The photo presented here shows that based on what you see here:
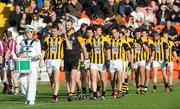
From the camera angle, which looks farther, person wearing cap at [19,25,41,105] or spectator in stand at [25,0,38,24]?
spectator in stand at [25,0,38,24]

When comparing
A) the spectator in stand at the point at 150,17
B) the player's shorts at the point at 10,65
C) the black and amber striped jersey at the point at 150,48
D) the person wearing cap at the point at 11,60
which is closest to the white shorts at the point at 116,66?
the black and amber striped jersey at the point at 150,48

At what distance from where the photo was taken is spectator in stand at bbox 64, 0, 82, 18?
36812 millimetres

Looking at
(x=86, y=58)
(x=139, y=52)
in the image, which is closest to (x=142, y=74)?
(x=139, y=52)

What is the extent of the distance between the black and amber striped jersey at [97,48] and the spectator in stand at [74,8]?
10.4 meters

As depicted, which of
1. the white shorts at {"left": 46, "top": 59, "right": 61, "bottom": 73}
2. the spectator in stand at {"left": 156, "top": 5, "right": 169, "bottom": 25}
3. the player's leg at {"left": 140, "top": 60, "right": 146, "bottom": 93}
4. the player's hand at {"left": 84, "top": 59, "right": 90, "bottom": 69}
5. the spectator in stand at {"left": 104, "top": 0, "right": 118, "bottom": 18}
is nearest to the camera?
the white shorts at {"left": 46, "top": 59, "right": 61, "bottom": 73}

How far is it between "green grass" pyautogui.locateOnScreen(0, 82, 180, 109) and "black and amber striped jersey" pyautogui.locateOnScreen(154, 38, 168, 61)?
68.3 inches

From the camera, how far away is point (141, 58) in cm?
2950

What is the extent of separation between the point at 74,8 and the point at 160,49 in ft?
25.5

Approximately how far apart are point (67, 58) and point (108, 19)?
462 inches

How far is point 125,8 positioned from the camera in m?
38.2

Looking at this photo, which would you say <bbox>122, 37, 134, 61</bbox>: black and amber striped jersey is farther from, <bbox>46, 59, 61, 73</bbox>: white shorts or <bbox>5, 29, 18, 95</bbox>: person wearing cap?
<bbox>5, 29, 18, 95</bbox>: person wearing cap

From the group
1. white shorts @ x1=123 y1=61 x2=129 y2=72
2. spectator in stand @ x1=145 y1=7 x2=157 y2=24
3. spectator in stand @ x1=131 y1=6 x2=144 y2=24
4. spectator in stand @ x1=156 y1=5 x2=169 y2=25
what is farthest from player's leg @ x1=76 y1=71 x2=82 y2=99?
spectator in stand @ x1=156 y1=5 x2=169 y2=25

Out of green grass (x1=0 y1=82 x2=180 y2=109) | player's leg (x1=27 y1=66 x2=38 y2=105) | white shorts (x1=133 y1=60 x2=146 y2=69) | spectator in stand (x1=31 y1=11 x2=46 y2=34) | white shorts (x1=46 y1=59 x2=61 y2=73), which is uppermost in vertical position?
spectator in stand (x1=31 y1=11 x2=46 y2=34)

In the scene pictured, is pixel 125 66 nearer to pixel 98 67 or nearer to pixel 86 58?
pixel 98 67
